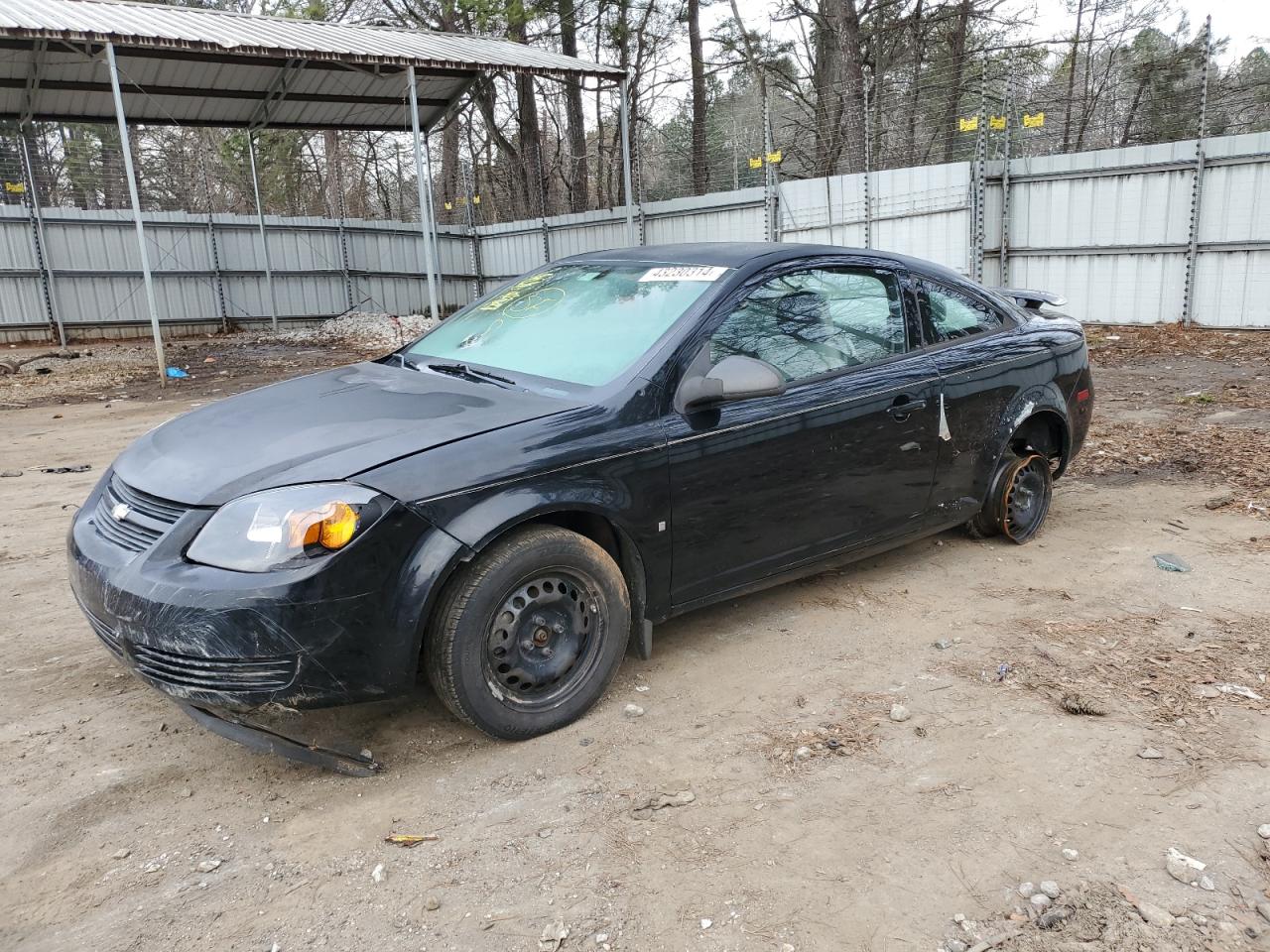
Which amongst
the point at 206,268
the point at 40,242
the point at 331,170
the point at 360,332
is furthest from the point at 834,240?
the point at 331,170

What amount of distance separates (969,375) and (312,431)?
9.67ft

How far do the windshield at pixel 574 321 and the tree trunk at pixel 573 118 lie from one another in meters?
18.6

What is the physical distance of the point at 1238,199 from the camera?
39.7 ft

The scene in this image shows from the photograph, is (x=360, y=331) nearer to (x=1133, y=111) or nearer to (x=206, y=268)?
(x=206, y=268)

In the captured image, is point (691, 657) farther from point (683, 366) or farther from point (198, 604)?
point (198, 604)

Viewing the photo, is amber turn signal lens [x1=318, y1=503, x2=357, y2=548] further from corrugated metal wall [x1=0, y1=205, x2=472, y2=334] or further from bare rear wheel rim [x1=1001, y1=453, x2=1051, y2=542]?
corrugated metal wall [x1=0, y1=205, x2=472, y2=334]

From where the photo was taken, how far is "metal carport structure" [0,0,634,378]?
12.0m

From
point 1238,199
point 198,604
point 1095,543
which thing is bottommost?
point 1095,543

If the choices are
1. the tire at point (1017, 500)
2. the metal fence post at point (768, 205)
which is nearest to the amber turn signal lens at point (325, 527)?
the tire at point (1017, 500)

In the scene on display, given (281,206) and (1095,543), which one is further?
(281,206)

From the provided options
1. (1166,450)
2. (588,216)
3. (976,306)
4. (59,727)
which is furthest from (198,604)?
(588,216)

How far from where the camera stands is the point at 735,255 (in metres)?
3.85

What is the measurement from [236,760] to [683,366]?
200 centimetres

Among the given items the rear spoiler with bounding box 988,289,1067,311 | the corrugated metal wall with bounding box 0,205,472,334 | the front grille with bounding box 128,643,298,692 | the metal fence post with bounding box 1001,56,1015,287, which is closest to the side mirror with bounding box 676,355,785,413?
the front grille with bounding box 128,643,298,692
